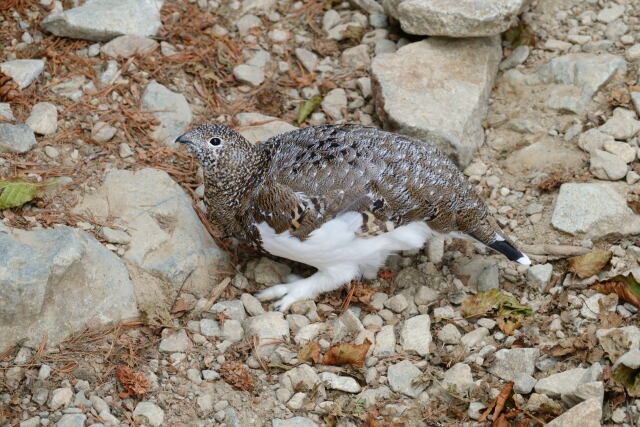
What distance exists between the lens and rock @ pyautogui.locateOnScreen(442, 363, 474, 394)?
4.02 meters

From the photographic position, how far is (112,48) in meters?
5.55

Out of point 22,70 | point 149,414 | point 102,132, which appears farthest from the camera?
point 22,70

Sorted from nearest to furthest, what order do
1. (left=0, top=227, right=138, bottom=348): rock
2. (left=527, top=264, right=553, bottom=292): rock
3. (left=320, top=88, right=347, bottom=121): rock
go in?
1. (left=0, top=227, right=138, bottom=348): rock
2. (left=527, top=264, right=553, bottom=292): rock
3. (left=320, top=88, right=347, bottom=121): rock

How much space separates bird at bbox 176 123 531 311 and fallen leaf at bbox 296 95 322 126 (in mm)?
868

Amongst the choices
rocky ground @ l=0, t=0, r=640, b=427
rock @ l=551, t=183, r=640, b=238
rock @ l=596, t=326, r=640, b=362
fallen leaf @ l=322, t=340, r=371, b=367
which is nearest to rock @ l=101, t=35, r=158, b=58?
rocky ground @ l=0, t=0, r=640, b=427

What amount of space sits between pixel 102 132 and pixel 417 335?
7.95ft

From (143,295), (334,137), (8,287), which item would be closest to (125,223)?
(143,295)

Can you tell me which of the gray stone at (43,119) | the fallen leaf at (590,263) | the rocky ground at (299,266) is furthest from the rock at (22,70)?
the fallen leaf at (590,263)

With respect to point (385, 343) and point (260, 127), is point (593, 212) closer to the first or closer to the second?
point (385, 343)

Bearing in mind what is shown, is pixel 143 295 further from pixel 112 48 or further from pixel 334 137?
pixel 112 48

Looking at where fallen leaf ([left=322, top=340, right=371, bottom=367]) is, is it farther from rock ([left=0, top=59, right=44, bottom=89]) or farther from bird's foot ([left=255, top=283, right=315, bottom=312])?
rock ([left=0, top=59, right=44, bottom=89])

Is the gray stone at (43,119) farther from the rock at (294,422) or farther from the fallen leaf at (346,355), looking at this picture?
the rock at (294,422)

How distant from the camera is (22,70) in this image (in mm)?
5160

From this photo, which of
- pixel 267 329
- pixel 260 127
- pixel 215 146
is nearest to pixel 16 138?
pixel 215 146
